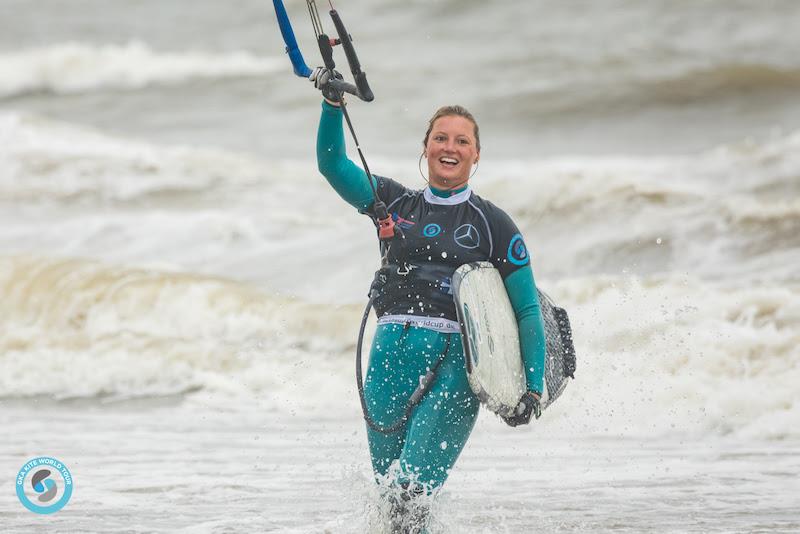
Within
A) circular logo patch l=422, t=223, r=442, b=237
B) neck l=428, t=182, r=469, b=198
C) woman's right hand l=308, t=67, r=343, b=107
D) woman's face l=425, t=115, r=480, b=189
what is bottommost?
circular logo patch l=422, t=223, r=442, b=237

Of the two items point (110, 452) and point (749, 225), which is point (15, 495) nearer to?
point (110, 452)

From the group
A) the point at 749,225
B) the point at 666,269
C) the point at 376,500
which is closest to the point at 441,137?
the point at 376,500

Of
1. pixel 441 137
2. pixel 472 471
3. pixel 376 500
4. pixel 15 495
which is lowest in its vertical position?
pixel 472 471

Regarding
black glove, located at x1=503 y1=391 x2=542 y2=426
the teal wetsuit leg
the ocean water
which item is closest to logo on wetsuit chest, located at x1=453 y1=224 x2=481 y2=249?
the teal wetsuit leg

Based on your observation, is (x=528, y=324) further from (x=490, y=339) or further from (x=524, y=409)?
(x=524, y=409)

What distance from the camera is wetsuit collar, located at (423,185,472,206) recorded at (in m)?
4.15

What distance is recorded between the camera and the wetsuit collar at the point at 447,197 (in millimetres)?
4152

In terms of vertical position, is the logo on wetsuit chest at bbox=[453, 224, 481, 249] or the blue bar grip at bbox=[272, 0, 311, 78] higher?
the blue bar grip at bbox=[272, 0, 311, 78]

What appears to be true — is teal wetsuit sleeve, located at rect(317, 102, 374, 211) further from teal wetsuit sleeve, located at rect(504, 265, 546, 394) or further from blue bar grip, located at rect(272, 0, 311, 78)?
teal wetsuit sleeve, located at rect(504, 265, 546, 394)

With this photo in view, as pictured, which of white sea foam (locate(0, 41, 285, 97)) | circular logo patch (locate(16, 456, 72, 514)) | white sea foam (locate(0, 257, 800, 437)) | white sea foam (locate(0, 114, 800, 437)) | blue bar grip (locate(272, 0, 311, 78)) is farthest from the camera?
white sea foam (locate(0, 41, 285, 97))

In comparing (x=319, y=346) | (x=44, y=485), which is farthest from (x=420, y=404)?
(x=319, y=346)

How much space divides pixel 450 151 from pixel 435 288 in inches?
18.5

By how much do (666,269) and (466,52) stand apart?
44.9ft

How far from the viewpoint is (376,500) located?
161 inches
